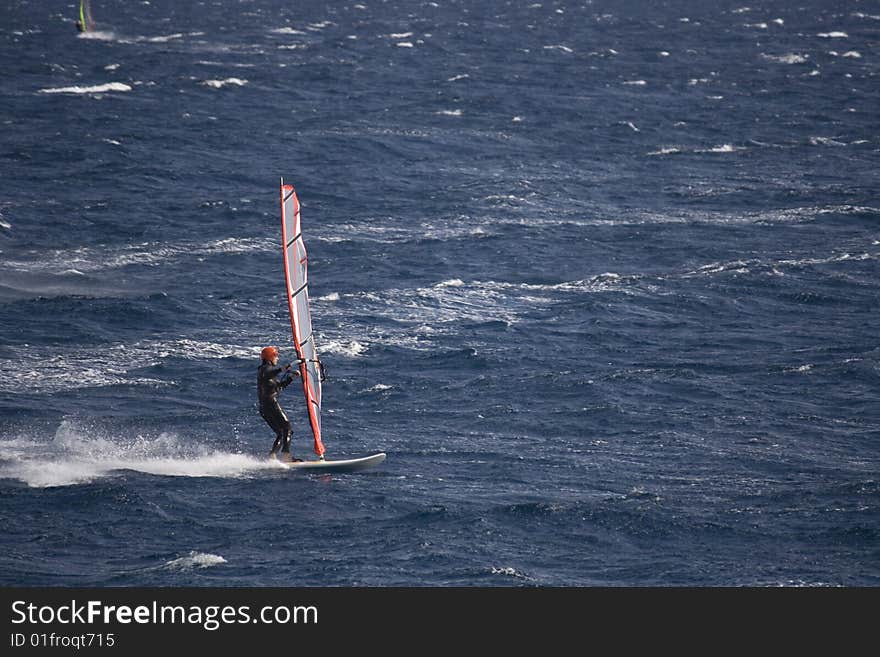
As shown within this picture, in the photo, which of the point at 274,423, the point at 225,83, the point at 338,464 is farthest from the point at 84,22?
the point at 338,464

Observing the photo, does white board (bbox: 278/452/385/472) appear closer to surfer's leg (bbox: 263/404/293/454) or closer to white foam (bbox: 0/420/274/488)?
surfer's leg (bbox: 263/404/293/454)

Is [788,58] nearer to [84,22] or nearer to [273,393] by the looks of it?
[84,22]

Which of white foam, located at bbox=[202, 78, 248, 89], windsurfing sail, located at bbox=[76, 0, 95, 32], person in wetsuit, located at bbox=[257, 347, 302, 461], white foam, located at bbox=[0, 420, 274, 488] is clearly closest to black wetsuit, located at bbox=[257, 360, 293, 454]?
person in wetsuit, located at bbox=[257, 347, 302, 461]

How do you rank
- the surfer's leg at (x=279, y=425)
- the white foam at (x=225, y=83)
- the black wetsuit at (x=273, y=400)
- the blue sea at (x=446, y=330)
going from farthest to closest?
the white foam at (x=225, y=83), the surfer's leg at (x=279, y=425), the black wetsuit at (x=273, y=400), the blue sea at (x=446, y=330)

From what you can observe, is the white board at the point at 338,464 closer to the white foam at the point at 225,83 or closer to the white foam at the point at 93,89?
the white foam at the point at 93,89

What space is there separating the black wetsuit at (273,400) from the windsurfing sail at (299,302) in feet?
1.38

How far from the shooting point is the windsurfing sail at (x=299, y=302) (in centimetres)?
2308

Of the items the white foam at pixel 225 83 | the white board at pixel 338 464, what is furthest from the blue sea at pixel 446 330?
the white foam at pixel 225 83

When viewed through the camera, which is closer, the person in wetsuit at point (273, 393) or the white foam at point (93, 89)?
the person in wetsuit at point (273, 393)

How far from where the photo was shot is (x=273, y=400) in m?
23.3

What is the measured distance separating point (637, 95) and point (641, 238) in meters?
33.1

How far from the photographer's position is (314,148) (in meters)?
58.4
